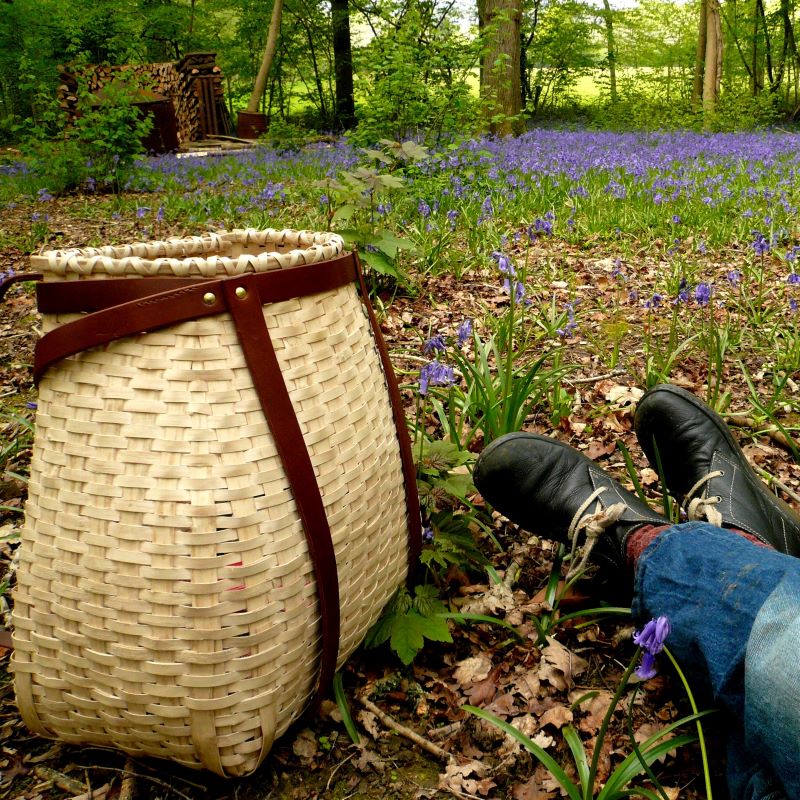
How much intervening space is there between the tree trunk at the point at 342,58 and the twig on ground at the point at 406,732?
45.3ft

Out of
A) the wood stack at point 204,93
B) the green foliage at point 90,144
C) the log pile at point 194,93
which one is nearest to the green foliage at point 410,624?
the green foliage at point 90,144

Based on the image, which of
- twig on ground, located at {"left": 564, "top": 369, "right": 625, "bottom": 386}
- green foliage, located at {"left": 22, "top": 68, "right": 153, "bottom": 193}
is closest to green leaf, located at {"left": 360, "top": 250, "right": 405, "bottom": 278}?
twig on ground, located at {"left": 564, "top": 369, "right": 625, "bottom": 386}

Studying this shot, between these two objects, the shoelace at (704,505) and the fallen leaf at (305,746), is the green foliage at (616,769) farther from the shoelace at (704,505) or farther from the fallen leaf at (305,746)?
the shoelace at (704,505)

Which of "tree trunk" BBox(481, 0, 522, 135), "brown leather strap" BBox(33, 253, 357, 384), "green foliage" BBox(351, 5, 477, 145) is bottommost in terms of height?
"brown leather strap" BBox(33, 253, 357, 384)

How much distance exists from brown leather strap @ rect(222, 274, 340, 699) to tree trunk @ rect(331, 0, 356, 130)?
1378cm

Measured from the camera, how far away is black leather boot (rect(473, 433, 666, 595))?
149 cm

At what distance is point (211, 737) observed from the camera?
38.4 inches

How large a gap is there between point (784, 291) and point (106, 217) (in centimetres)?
491

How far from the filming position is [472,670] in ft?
4.48

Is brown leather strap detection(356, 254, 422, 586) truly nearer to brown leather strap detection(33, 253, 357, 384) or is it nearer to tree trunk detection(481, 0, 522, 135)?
brown leather strap detection(33, 253, 357, 384)

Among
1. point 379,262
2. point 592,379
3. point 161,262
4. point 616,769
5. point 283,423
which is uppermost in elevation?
point 161,262

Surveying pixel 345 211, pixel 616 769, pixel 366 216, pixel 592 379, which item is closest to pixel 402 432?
pixel 616 769

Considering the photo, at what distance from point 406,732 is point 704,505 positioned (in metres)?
0.82

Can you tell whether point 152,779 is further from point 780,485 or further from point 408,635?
point 780,485
